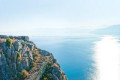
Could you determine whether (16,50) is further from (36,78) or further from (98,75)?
(98,75)

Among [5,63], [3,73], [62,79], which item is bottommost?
[62,79]

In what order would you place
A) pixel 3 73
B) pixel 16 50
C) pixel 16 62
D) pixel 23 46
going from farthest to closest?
pixel 23 46, pixel 16 50, pixel 16 62, pixel 3 73

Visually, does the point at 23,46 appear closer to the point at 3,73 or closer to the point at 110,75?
the point at 3,73

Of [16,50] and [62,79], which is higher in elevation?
[16,50]

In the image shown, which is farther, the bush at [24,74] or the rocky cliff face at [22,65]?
the rocky cliff face at [22,65]

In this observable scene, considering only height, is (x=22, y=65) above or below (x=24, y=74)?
above

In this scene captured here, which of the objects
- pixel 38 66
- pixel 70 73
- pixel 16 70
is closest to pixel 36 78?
pixel 38 66

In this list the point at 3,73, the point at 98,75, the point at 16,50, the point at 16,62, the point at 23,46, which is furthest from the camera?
the point at 98,75

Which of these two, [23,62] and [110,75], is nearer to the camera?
[23,62]

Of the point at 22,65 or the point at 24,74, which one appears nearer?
the point at 24,74

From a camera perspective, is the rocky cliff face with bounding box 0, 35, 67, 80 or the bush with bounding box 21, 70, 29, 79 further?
the rocky cliff face with bounding box 0, 35, 67, 80
